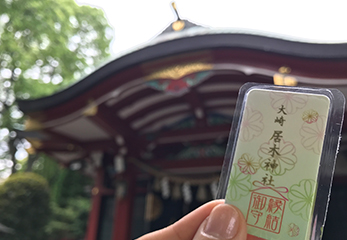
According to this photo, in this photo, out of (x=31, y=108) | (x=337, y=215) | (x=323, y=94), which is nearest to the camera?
(x=323, y=94)

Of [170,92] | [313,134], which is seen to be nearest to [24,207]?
[170,92]

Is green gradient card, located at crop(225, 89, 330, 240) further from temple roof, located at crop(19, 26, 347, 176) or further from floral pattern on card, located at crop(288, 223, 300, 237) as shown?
temple roof, located at crop(19, 26, 347, 176)

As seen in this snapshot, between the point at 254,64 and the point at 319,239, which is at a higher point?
the point at 254,64

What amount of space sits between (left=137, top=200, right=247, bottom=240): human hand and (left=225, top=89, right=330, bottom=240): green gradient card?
46mm

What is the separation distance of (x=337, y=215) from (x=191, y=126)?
134 inches

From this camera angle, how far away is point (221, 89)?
5328 mm

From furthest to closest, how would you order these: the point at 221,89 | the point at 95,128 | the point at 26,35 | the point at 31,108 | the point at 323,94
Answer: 1. the point at 26,35
2. the point at 95,128
3. the point at 31,108
4. the point at 221,89
5. the point at 323,94

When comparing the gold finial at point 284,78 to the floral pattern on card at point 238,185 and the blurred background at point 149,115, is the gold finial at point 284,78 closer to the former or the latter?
the blurred background at point 149,115

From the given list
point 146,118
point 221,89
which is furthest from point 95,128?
point 221,89

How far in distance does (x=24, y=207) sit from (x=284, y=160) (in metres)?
9.02

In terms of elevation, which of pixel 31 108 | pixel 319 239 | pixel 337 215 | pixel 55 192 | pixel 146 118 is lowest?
pixel 55 192

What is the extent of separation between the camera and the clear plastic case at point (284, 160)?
102cm

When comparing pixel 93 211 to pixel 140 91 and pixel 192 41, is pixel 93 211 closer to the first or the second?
pixel 140 91

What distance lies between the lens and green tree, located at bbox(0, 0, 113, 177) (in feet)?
31.0
